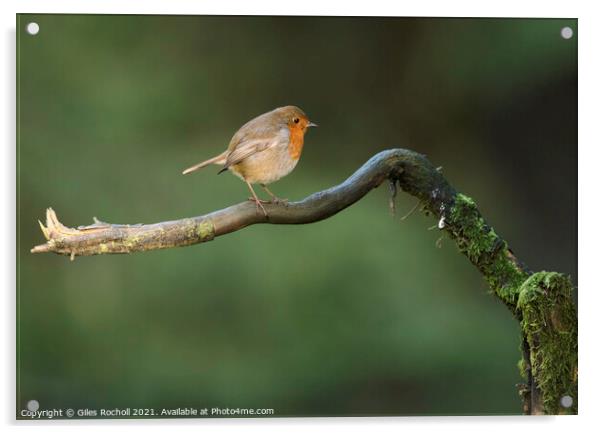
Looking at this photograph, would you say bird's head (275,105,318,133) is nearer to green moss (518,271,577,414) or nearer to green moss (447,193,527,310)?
green moss (447,193,527,310)

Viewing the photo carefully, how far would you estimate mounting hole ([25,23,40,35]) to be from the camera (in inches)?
124

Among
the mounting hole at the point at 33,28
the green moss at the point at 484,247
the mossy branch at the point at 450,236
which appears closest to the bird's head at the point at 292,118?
the mossy branch at the point at 450,236

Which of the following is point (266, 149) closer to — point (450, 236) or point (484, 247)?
point (450, 236)

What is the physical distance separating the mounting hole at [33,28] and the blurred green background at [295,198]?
0.33 ft

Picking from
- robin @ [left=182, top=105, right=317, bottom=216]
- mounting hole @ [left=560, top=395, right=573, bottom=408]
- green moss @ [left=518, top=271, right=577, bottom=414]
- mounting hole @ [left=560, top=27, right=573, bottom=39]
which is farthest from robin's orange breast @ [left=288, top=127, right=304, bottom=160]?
mounting hole @ [left=560, top=395, right=573, bottom=408]

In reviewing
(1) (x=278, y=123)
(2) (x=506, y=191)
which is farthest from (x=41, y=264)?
(2) (x=506, y=191)

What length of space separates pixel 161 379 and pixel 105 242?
137cm

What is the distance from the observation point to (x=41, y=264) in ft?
11.9

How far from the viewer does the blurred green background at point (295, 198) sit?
340cm

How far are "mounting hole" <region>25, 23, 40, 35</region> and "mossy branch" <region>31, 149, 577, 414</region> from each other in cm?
97

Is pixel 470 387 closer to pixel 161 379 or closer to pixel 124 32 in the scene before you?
pixel 161 379

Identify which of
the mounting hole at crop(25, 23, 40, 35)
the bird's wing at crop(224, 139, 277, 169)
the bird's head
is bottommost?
the bird's wing at crop(224, 139, 277, 169)

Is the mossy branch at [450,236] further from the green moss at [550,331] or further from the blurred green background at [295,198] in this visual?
the blurred green background at [295,198]

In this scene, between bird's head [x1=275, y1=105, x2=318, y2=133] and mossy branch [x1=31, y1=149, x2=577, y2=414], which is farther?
bird's head [x1=275, y1=105, x2=318, y2=133]
